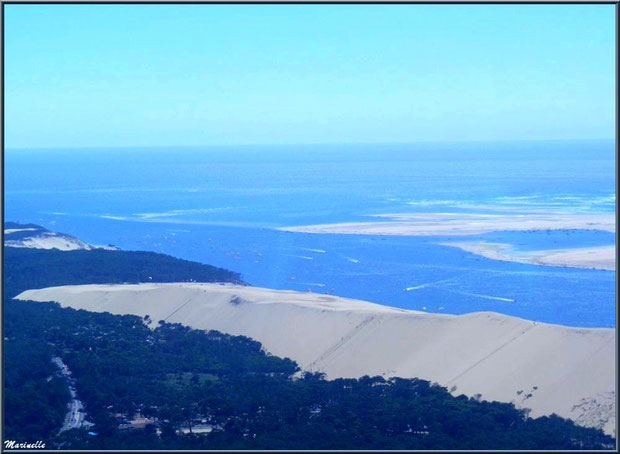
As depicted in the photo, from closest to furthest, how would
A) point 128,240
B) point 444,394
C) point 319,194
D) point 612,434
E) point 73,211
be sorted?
point 612,434 < point 444,394 < point 128,240 < point 73,211 < point 319,194

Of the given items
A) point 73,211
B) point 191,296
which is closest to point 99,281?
point 191,296

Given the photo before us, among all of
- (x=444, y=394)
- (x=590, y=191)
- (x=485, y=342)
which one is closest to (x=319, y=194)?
(x=590, y=191)

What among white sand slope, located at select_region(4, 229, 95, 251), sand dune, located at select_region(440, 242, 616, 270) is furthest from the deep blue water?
white sand slope, located at select_region(4, 229, 95, 251)

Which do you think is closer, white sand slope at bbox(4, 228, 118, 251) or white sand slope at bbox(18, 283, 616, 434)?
white sand slope at bbox(18, 283, 616, 434)

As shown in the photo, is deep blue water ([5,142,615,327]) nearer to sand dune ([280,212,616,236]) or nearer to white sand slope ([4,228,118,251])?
sand dune ([280,212,616,236])

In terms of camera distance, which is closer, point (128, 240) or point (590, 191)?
point (128, 240)

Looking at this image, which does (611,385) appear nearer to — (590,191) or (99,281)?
(99,281)

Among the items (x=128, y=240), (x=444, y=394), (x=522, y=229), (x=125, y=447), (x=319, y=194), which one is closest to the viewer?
(x=125, y=447)
